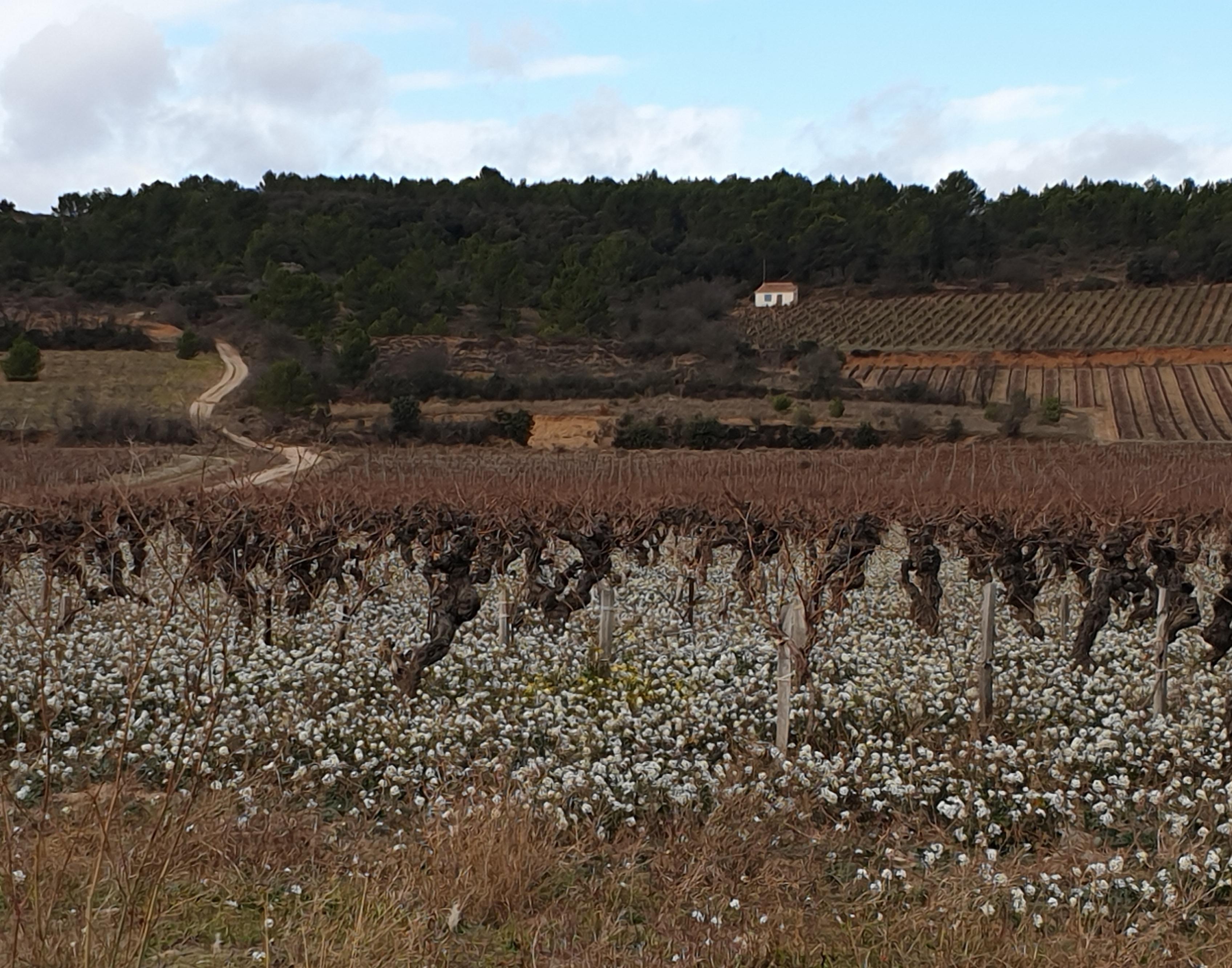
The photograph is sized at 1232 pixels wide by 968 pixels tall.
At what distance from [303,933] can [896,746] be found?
4.76 metres

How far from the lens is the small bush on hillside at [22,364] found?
5169cm

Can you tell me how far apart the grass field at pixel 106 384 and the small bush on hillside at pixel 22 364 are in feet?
1.31

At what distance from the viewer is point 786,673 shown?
8.15 m

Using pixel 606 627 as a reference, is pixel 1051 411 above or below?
above

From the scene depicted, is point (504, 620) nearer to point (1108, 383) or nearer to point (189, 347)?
point (189, 347)

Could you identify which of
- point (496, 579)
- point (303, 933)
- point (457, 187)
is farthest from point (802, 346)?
point (303, 933)

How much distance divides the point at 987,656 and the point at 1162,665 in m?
1.41

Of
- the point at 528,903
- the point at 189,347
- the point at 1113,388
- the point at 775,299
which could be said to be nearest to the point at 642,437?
the point at 1113,388

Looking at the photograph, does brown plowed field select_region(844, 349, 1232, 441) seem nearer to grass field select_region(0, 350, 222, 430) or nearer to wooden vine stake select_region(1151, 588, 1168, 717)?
grass field select_region(0, 350, 222, 430)

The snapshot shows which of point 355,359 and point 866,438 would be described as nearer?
point 866,438

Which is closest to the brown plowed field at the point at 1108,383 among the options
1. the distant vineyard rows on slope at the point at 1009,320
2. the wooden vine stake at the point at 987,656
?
the distant vineyard rows on slope at the point at 1009,320

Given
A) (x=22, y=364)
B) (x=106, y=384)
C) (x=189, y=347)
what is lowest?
(x=106, y=384)

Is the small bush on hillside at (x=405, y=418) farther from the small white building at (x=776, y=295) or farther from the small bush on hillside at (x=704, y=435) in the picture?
the small white building at (x=776, y=295)

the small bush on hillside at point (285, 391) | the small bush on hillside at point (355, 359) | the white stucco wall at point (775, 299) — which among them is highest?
the white stucco wall at point (775, 299)
